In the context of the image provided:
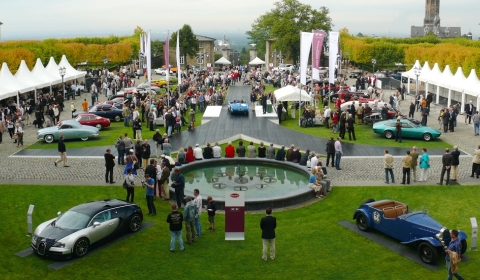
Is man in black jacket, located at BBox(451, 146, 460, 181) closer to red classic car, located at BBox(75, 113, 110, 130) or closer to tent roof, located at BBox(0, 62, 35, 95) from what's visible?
red classic car, located at BBox(75, 113, 110, 130)

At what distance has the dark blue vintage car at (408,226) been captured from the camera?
14109 millimetres

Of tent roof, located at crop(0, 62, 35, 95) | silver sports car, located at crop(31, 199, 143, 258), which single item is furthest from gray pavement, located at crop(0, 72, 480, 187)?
tent roof, located at crop(0, 62, 35, 95)

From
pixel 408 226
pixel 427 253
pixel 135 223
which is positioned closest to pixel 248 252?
pixel 135 223

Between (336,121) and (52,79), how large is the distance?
26887mm

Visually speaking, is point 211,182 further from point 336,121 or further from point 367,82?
point 367,82

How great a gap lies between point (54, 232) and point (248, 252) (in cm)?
509

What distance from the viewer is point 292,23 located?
87.6 metres

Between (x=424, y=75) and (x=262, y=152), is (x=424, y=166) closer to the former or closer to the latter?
(x=262, y=152)

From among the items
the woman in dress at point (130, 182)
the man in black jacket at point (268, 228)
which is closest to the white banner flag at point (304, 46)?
the woman in dress at point (130, 182)

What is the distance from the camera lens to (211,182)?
21984mm

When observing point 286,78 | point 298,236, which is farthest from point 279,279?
point 286,78

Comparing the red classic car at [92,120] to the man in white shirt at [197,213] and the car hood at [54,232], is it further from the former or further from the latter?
the car hood at [54,232]

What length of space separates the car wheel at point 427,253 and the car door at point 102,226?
8.20 m

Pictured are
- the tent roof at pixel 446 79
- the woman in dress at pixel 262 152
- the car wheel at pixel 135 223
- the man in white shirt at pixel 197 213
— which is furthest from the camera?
the tent roof at pixel 446 79
